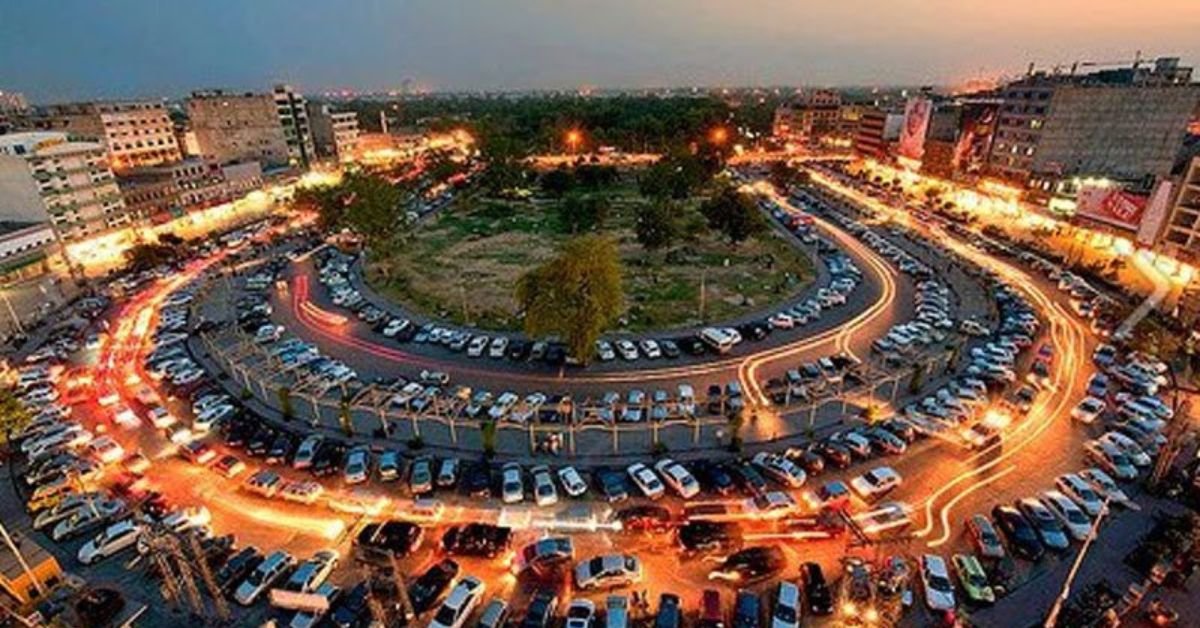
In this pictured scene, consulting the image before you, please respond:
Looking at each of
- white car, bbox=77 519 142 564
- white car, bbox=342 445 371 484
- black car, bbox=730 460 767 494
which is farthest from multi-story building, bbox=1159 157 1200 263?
white car, bbox=77 519 142 564

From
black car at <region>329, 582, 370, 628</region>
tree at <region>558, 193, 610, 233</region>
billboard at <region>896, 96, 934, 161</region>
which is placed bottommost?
black car at <region>329, 582, 370, 628</region>

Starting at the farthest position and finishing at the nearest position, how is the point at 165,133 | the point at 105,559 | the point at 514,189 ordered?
the point at 165,133 → the point at 514,189 → the point at 105,559

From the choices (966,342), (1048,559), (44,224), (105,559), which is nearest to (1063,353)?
(966,342)

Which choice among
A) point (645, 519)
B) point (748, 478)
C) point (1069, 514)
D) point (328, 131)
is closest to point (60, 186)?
point (328, 131)

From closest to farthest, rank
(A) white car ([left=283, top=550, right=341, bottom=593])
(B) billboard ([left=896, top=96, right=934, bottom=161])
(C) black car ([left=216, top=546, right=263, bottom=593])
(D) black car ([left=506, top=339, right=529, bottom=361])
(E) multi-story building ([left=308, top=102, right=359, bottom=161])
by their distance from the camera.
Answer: (A) white car ([left=283, top=550, right=341, bottom=593]) → (C) black car ([left=216, top=546, right=263, bottom=593]) → (D) black car ([left=506, top=339, right=529, bottom=361]) → (B) billboard ([left=896, top=96, right=934, bottom=161]) → (E) multi-story building ([left=308, top=102, right=359, bottom=161])

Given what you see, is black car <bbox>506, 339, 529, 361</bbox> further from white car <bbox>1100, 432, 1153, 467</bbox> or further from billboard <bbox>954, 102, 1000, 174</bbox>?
billboard <bbox>954, 102, 1000, 174</bbox>

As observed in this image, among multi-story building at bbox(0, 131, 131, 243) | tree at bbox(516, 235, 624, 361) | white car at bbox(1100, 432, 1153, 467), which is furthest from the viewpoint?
multi-story building at bbox(0, 131, 131, 243)

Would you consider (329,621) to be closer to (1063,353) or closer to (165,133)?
(1063,353)

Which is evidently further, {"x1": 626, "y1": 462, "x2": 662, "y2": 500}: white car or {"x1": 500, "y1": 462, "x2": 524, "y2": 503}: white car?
{"x1": 626, "y1": 462, "x2": 662, "y2": 500}: white car
